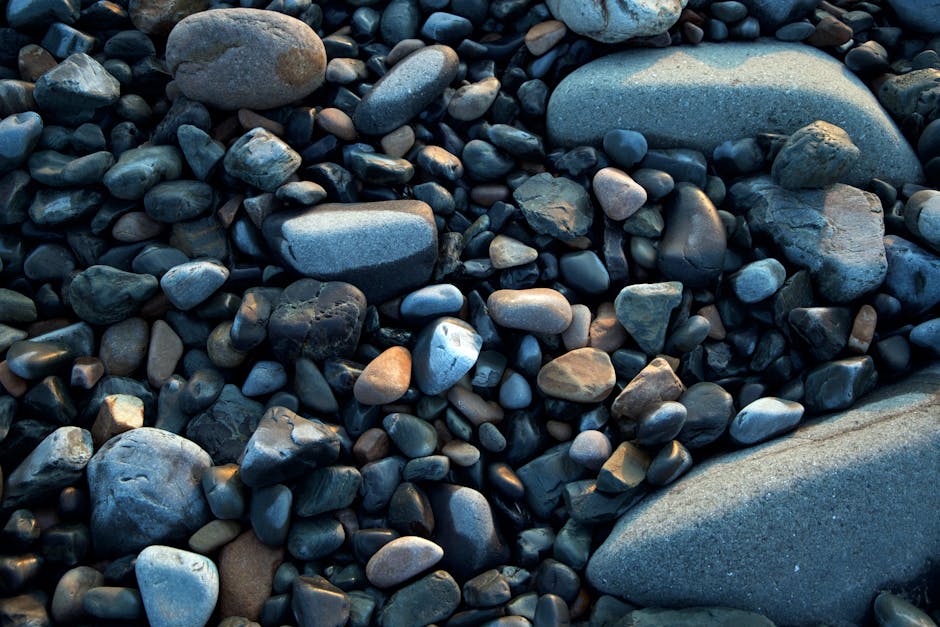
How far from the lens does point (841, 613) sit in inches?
84.3

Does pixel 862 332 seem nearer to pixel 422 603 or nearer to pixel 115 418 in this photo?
pixel 422 603

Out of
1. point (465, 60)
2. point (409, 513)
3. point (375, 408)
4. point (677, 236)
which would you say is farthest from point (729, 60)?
point (409, 513)

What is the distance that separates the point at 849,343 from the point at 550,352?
3.24 feet

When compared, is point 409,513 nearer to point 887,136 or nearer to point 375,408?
point 375,408

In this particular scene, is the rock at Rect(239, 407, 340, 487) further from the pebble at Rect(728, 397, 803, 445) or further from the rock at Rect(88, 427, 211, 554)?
the pebble at Rect(728, 397, 803, 445)

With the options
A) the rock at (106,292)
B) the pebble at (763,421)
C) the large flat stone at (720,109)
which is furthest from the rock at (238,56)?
the pebble at (763,421)

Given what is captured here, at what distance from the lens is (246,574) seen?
2.21m

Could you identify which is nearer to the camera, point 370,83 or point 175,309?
point 175,309

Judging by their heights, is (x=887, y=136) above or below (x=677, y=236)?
above

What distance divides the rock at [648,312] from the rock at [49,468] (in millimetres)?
1754

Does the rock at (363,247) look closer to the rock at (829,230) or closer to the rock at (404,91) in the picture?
the rock at (404,91)

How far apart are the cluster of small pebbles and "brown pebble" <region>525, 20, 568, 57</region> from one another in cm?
2

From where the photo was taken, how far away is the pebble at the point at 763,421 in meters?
2.37

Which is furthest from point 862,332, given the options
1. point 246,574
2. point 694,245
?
point 246,574
